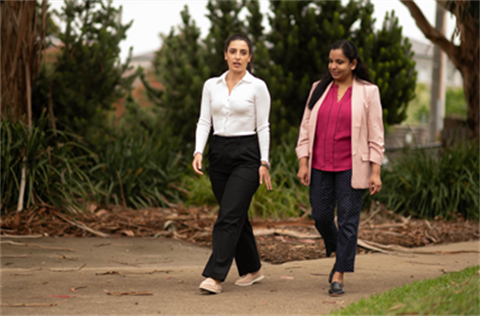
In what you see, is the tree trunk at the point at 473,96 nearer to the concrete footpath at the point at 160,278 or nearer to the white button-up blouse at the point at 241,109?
the concrete footpath at the point at 160,278

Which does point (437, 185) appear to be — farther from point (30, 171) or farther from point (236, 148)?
point (30, 171)

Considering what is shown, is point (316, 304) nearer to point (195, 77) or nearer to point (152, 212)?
point (152, 212)

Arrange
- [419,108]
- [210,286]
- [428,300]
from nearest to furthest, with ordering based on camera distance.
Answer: [428,300], [210,286], [419,108]

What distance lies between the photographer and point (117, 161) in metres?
9.53

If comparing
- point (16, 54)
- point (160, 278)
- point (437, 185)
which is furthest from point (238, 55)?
point (437, 185)

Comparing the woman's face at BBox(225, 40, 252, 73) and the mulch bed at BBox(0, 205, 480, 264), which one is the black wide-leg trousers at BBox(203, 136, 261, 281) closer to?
the woman's face at BBox(225, 40, 252, 73)

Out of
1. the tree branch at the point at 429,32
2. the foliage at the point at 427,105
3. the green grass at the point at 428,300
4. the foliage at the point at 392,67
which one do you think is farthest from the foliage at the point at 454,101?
the green grass at the point at 428,300

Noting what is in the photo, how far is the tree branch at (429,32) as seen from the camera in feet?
33.4

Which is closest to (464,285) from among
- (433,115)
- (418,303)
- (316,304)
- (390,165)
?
(418,303)

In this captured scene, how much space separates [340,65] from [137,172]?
5.31 metres

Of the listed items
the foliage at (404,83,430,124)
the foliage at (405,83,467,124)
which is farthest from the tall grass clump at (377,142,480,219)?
the foliage at (404,83,430,124)

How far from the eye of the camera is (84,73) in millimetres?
9633

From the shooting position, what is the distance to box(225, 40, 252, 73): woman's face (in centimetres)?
477

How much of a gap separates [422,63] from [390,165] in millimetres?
75907
